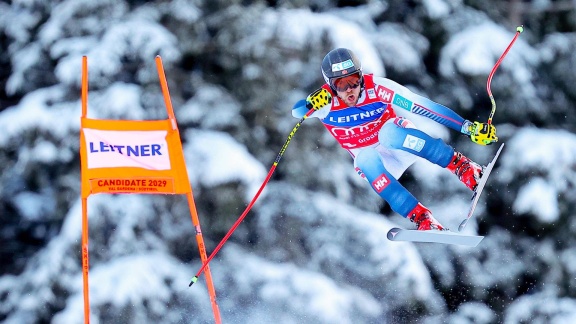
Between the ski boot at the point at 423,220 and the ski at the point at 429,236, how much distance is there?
111 millimetres

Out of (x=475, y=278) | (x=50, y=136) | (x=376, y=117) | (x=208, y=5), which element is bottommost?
(x=475, y=278)

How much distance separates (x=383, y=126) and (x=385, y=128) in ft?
0.11

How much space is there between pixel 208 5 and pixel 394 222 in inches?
91.0

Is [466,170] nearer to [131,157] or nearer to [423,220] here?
[423,220]

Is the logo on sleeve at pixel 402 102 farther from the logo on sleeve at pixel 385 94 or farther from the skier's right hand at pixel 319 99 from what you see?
the skier's right hand at pixel 319 99

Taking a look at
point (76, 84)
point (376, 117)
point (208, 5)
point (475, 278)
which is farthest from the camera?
point (475, 278)

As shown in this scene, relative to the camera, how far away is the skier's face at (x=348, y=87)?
5184mm

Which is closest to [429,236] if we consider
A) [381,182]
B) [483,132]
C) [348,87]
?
[381,182]

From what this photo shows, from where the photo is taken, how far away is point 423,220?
17.8 ft

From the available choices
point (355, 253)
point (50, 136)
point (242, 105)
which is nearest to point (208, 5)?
point (242, 105)

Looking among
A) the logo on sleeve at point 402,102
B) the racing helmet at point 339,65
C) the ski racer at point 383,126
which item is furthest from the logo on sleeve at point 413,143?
the racing helmet at point 339,65

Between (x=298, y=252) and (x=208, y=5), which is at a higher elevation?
(x=208, y=5)

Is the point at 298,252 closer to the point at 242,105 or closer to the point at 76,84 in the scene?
the point at 242,105

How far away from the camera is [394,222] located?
8719mm
